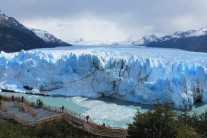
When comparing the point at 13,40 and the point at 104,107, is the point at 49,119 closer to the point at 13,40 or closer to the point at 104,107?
the point at 104,107

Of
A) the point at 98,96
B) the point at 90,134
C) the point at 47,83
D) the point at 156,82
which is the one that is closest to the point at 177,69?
the point at 156,82

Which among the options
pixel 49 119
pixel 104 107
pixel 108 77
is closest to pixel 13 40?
pixel 108 77

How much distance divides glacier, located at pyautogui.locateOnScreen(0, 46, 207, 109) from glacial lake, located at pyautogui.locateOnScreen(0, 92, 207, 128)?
918 mm

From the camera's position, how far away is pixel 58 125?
17281mm

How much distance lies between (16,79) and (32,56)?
2530 mm

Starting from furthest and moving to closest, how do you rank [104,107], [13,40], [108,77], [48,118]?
[13,40] → [108,77] → [104,107] → [48,118]

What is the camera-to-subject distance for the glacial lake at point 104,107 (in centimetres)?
2295

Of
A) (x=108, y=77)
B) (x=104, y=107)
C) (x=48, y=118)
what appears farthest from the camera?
(x=108, y=77)

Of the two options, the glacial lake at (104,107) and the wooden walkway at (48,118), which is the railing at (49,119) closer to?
the wooden walkway at (48,118)

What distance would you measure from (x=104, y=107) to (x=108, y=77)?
435cm

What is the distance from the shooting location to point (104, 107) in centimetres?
2667

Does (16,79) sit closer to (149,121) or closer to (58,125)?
(58,125)

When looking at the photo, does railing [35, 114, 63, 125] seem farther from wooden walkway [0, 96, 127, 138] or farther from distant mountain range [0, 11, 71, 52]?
distant mountain range [0, 11, 71, 52]

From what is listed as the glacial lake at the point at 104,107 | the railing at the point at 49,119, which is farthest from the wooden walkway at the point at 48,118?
the glacial lake at the point at 104,107
